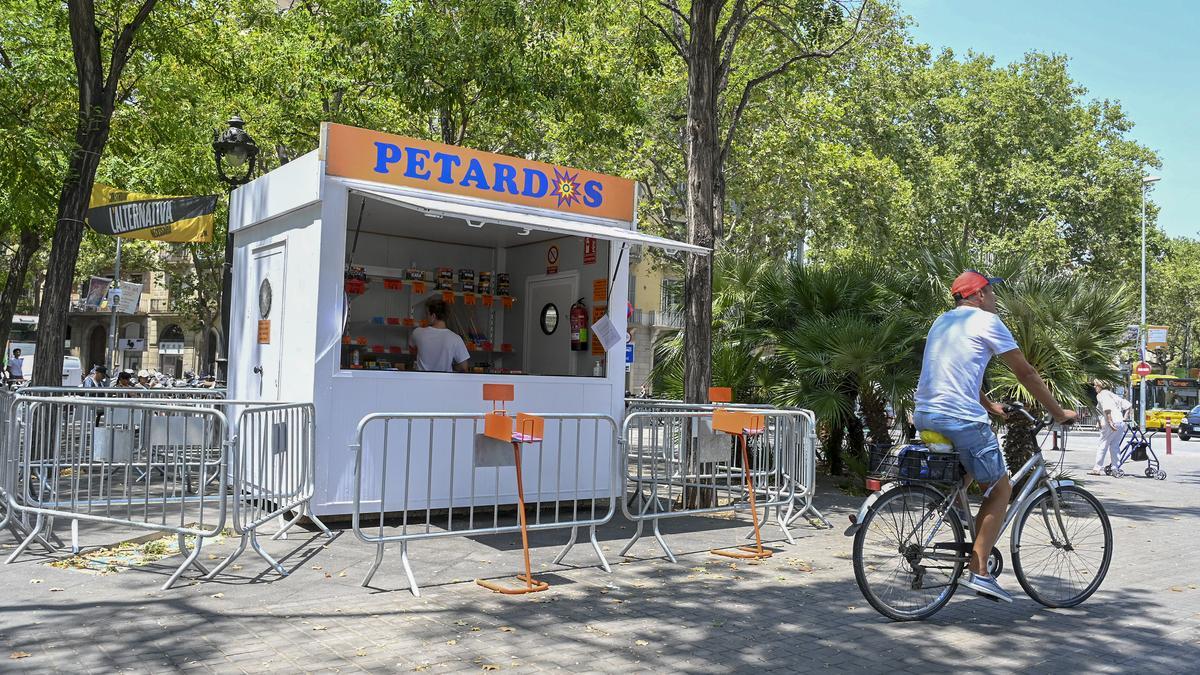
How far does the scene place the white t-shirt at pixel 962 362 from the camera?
5684mm

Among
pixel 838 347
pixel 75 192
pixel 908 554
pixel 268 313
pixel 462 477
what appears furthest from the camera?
pixel 75 192

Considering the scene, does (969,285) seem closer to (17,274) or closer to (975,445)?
(975,445)

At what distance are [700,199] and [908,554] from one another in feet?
18.9

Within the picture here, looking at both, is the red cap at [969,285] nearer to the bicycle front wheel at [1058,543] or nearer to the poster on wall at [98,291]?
the bicycle front wheel at [1058,543]

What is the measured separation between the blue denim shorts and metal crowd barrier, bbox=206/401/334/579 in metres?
4.25

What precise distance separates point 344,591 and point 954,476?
3.69 metres

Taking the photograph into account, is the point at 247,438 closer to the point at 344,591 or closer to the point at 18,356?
the point at 344,591

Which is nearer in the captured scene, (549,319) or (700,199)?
(700,199)

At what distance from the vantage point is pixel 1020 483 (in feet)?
19.9

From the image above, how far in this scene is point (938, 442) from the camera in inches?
227

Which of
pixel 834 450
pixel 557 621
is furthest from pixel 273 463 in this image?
pixel 834 450

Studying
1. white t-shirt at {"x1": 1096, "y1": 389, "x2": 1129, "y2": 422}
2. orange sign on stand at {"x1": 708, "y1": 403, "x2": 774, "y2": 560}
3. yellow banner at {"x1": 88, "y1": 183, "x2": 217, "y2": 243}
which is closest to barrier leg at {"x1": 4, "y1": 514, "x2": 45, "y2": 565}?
yellow banner at {"x1": 88, "y1": 183, "x2": 217, "y2": 243}

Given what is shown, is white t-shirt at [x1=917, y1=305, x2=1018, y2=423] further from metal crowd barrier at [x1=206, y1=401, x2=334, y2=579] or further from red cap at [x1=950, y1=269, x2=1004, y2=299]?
metal crowd barrier at [x1=206, y1=401, x2=334, y2=579]

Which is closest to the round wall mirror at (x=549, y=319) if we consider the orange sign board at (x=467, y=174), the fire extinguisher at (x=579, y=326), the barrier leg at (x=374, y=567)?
the fire extinguisher at (x=579, y=326)
